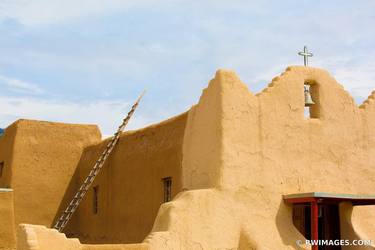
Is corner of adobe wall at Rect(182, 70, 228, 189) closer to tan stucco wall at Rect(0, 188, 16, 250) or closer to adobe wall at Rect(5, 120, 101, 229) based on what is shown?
tan stucco wall at Rect(0, 188, 16, 250)

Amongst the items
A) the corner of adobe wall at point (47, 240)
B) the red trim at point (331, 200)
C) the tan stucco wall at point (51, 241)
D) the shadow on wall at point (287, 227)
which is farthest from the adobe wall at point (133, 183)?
the corner of adobe wall at point (47, 240)

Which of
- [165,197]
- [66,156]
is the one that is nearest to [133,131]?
[165,197]

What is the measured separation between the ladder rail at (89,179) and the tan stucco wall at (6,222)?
1.89 m

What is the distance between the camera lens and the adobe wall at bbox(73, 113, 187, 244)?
15211mm

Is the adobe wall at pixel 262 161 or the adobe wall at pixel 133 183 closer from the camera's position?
the adobe wall at pixel 262 161

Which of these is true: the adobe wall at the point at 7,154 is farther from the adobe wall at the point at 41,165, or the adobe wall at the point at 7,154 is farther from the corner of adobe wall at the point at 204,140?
the corner of adobe wall at the point at 204,140

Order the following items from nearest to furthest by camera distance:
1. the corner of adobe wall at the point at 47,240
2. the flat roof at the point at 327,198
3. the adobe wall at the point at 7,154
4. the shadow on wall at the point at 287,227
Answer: the corner of adobe wall at the point at 47,240
the flat roof at the point at 327,198
the shadow on wall at the point at 287,227
the adobe wall at the point at 7,154

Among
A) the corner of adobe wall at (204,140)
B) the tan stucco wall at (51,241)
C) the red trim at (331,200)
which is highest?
the corner of adobe wall at (204,140)

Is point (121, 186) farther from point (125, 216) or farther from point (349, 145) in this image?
point (349, 145)

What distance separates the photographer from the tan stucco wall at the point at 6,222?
16938 mm

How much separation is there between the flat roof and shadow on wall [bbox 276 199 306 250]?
0.76 feet

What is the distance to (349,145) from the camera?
15.2m

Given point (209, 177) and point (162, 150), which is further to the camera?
point (162, 150)

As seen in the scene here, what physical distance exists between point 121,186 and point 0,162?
618 centimetres
